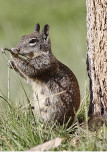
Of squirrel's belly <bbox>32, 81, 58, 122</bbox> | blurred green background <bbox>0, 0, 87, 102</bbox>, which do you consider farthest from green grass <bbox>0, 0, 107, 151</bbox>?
squirrel's belly <bbox>32, 81, 58, 122</bbox>

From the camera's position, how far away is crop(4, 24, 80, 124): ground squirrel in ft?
19.3

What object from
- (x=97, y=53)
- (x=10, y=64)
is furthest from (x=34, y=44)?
(x=97, y=53)

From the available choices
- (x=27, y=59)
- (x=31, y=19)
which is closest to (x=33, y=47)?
(x=27, y=59)

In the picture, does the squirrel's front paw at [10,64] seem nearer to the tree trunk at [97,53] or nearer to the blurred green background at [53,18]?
the tree trunk at [97,53]

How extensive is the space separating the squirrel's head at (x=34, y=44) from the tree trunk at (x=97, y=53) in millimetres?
575

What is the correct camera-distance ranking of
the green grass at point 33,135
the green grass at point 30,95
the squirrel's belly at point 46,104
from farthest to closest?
the squirrel's belly at point 46,104, the green grass at point 30,95, the green grass at point 33,135

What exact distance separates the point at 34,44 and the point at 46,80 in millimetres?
472

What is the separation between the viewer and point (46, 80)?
5926mm

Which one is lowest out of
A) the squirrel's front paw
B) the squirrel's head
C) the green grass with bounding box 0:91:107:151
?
the green grass with bounding box 0:91:107:151

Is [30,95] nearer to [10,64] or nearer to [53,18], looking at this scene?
[10,64]

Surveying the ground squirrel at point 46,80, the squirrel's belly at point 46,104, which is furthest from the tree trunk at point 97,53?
the squirrel's belly at point 46,104

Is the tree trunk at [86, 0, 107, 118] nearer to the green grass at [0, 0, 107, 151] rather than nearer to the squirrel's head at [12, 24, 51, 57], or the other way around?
the green grass at [0, 0, 107, 151]

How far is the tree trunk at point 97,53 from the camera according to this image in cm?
556

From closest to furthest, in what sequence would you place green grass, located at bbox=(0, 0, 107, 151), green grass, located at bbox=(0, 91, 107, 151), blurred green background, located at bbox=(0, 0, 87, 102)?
green grass, located at bbox=(0, 91, 107, 151)
green grass, located at bbox=(0, 0, 107, 151)
blurred green background, located at bbox=(0, 0, 87, 102)
